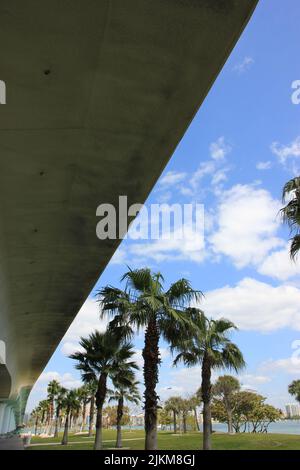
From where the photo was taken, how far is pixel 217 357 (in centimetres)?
2056

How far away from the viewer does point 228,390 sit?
5778cm

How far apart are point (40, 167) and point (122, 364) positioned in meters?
18.5

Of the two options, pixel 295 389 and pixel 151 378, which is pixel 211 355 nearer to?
pixel 151 378

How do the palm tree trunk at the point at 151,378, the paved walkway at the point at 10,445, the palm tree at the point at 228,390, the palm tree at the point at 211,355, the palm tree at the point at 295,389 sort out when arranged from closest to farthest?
the palm tree trunk at the point at 151,378
the palm tree at the point at 211,355
the paved walkway at the point at 10,445
the palm tree at the point at 228,390
the palm tree at the point at 295,389

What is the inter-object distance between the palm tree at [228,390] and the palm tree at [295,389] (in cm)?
1254

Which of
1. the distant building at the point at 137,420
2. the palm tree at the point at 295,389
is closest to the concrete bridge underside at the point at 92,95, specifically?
the palm tree at the point at 295,389

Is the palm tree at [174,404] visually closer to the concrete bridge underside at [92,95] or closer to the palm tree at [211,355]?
the palm tree at [211,355]

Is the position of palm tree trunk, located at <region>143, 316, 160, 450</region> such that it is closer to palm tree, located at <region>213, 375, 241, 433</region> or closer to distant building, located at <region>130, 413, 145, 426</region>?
palm tree, located at <region>213, 375, 241, 433</region>

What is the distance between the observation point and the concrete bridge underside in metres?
4.37

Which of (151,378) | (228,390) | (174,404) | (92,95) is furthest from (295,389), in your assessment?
(92,95)

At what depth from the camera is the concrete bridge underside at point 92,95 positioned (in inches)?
172

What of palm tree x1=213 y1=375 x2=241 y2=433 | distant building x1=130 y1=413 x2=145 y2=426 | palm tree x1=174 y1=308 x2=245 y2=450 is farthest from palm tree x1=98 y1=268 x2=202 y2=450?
distant building x1=130 y1=413 x2=145 y2=426

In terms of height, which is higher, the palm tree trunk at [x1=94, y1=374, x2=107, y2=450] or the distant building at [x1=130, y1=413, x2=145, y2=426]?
the palm tree trunk at [x1=94, y1=374, x2=107, y2=450]

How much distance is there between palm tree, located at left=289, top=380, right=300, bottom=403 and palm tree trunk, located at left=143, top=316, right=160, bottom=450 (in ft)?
196
